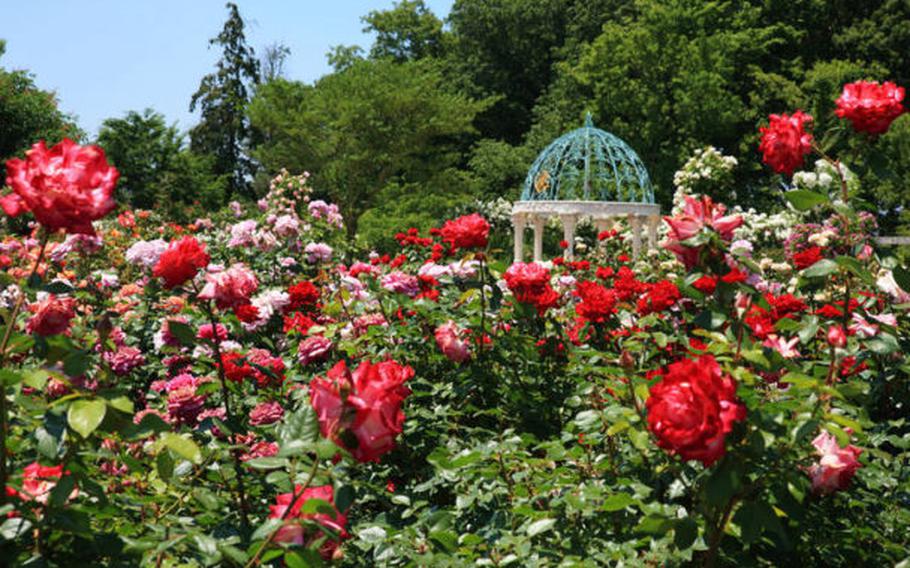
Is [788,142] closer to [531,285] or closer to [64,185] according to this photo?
[531,285]

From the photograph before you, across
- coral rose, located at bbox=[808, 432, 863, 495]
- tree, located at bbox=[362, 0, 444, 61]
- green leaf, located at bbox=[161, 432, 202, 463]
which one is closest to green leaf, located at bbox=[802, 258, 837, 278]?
coral rose, located at bbox=[808, 432, 863, 495]

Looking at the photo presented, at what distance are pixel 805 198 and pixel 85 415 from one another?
1571 millimetres

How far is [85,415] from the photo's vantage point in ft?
3.81

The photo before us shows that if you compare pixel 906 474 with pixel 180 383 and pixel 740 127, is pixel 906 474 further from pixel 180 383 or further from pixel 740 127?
pixel 740 127

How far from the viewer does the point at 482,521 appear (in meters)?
1.81

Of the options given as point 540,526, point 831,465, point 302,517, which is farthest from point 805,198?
point 302,517

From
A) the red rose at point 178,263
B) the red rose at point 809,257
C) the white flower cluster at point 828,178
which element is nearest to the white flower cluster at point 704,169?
the red rose at point 809,257

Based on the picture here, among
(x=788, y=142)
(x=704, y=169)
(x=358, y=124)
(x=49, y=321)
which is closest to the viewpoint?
(x=49, y=321)

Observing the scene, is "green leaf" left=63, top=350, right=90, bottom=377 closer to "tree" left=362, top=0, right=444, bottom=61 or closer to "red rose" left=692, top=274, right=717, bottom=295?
"red rose" left=692, top=274, right=717, bottom=295

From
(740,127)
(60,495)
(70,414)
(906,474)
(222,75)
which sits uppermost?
(222,75)

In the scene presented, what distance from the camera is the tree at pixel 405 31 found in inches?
1202

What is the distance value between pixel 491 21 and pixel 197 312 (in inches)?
1109

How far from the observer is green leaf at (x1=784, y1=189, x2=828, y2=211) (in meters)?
1.87

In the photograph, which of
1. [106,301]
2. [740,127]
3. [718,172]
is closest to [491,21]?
[740,127]
